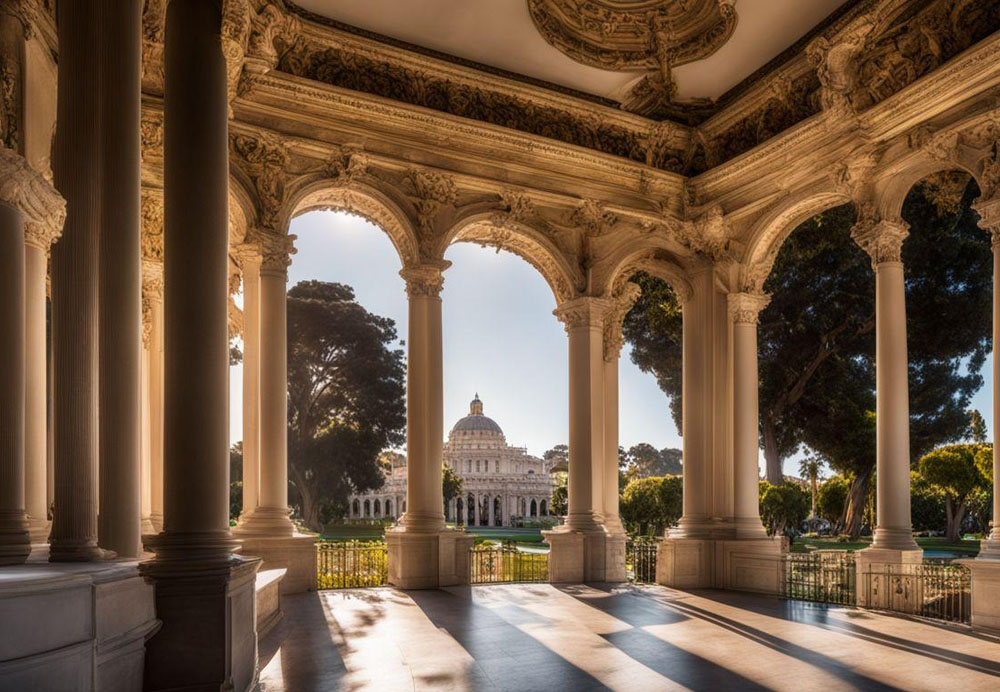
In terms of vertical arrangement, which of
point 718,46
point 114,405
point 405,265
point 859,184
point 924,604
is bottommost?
point 924,604

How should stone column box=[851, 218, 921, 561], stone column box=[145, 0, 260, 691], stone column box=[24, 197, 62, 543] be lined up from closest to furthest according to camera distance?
stone column box=[145, 0, 260, 691], stone column box=[24, 197, 62, 543], stone column box=[851, 218, 921, 561]

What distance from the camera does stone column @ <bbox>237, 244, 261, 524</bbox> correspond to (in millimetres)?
21781

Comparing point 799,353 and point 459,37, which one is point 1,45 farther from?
point 799,353

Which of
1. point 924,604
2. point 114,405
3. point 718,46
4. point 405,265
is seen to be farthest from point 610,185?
point 114,405

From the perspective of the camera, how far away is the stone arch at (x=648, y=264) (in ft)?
86.6

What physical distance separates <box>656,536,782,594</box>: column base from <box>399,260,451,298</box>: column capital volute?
10277 mm

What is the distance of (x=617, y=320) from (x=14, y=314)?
20.6m

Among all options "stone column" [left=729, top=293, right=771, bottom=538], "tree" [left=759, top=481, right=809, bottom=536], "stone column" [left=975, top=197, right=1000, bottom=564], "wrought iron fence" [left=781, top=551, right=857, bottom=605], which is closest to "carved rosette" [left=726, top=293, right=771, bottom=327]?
"stone column" [left=729, top=293, right=771, bottom=538]

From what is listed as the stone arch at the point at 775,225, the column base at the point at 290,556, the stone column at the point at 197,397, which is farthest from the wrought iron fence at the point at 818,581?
the stone column at the point at 197,397

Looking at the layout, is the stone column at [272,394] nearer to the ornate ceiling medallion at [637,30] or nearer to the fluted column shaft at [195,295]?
the ornate ceiling medallion at [637,30]

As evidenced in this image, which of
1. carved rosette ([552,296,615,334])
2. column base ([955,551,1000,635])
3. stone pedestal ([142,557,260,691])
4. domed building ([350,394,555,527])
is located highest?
carved rosette ([552,296,615,334])

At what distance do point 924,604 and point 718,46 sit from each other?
572 inches

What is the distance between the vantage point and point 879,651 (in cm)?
1428

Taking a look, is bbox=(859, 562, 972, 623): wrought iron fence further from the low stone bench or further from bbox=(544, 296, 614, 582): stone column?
the low stone bench
